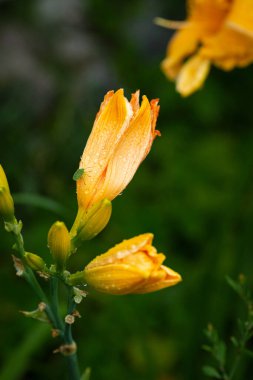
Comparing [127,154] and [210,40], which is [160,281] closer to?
[127,154]

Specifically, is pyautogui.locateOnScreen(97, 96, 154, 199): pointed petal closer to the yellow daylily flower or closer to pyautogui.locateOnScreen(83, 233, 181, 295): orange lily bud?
pyautogui.locateOnScreen(83, 233, 181, 295): orange lily bud

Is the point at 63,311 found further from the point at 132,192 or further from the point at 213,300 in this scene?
the point at 132,192

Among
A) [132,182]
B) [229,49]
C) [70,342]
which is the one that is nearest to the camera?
[70,342]

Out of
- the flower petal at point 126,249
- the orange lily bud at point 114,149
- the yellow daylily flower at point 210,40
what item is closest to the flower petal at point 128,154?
the orange lily bud at point 114,149

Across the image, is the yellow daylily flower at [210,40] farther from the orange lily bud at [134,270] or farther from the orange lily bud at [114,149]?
the orange lily bud at [134,270]

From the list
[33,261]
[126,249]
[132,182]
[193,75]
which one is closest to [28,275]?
[33,261]

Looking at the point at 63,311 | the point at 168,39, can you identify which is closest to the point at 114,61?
the point at 168,39
